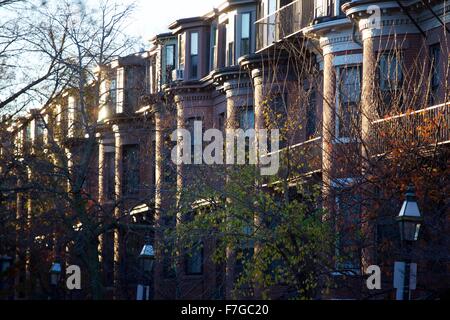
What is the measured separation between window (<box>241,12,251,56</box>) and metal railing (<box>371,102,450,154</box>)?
56.8 ft

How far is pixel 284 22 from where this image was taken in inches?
1590

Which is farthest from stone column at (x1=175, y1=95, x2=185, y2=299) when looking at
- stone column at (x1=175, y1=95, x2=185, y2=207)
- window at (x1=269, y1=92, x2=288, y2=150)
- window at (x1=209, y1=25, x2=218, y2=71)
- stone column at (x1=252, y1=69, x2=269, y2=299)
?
window at (x1=269, y1=92, x2=288, y2=150)

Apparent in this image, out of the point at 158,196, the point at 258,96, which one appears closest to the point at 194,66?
the point at 158,196

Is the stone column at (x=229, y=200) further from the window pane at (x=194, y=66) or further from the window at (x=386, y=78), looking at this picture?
the window pane at (x=194, y=66)

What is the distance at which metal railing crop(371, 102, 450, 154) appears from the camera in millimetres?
28047

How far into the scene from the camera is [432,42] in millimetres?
32844

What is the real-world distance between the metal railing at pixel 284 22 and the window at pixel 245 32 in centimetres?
259

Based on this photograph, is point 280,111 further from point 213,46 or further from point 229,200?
point 213,46

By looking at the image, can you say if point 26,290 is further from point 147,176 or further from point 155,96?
point 147,176

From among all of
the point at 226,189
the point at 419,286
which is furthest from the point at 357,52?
the point at 419,286

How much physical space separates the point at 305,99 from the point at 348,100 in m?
2.14

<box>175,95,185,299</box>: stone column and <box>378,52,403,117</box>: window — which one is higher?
<box>378,52,403,117</box>: window

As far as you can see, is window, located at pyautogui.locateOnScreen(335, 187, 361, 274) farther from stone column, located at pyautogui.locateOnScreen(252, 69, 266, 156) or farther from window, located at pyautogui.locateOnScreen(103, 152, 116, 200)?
window, located at pyautogui.locateOnScreen(103, 152, 116, 200)
